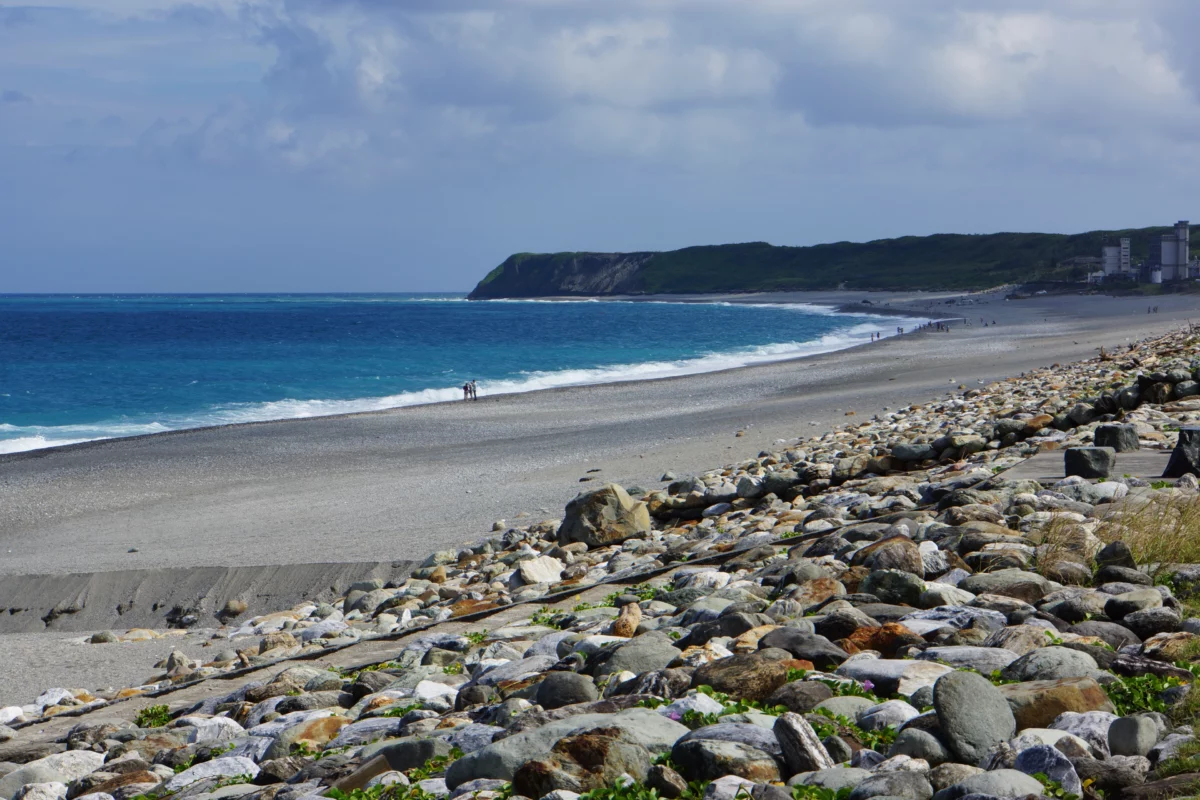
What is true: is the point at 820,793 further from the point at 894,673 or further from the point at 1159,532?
the point at 1159,532

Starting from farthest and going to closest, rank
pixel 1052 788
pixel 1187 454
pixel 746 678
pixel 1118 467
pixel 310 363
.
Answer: pixel 310 363 → pixel 1118 467 → pixel 1187 454 → pixel 746 678 → pixel 1052 788

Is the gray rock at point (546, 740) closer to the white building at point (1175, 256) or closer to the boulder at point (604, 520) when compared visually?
the boulder at point (604, 520)

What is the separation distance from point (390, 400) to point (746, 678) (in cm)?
3405

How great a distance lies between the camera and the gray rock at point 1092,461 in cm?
846

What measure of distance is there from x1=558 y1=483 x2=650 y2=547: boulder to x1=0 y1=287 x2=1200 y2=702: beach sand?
232cm

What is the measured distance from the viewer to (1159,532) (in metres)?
6.05

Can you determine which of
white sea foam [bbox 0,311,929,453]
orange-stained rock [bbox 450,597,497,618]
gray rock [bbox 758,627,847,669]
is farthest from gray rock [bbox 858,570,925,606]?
white sea foam [bbox 0,311,929,453]

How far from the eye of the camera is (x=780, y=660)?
4449mm

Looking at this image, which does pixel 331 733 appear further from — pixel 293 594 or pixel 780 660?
pixel 293 594

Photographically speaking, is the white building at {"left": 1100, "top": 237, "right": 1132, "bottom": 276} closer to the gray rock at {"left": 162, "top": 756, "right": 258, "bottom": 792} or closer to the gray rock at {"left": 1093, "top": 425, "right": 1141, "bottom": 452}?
the gray rock at {"left": 1093, "top": 425, "right": 1141, "bottom": 452}

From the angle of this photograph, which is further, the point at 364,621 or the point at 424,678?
the point at 364,621

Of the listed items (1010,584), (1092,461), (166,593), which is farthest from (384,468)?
(1010,584)

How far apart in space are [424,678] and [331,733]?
2.85 feet

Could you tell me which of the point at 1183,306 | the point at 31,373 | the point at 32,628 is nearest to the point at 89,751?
the point at 32,628
